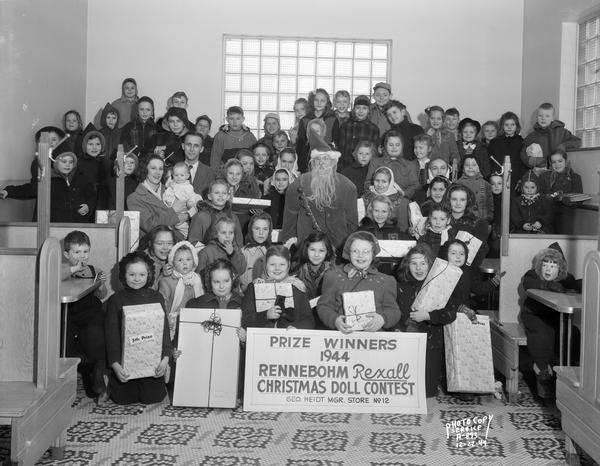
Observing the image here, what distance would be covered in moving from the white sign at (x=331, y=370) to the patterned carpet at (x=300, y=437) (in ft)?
0.32

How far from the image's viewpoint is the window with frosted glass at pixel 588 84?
891 centimetres

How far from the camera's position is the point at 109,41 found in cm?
1095

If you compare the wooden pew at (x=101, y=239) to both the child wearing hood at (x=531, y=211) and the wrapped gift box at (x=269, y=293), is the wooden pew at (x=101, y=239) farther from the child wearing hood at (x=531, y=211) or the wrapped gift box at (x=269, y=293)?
the child wearing hood at (x=531, y=211)

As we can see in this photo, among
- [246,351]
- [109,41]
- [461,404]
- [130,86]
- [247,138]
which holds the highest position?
[109,41]

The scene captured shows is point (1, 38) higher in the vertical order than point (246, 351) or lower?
higher

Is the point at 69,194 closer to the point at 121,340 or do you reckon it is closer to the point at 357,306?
the point at 121,340

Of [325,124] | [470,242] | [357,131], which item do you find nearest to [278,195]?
[325,124]

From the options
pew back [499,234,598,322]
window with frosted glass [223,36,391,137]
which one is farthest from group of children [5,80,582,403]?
window with frosted glass [223,36,391,137]

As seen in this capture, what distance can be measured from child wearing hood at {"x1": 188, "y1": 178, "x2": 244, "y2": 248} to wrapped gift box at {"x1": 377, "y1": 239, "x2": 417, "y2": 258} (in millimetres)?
1105

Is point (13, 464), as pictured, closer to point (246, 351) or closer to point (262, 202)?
point (246, 351)

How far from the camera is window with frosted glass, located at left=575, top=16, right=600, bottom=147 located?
351 inches

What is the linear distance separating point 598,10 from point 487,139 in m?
1.79

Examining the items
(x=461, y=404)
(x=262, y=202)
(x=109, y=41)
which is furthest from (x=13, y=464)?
(x=109, y=41)

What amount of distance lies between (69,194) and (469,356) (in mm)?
3942
